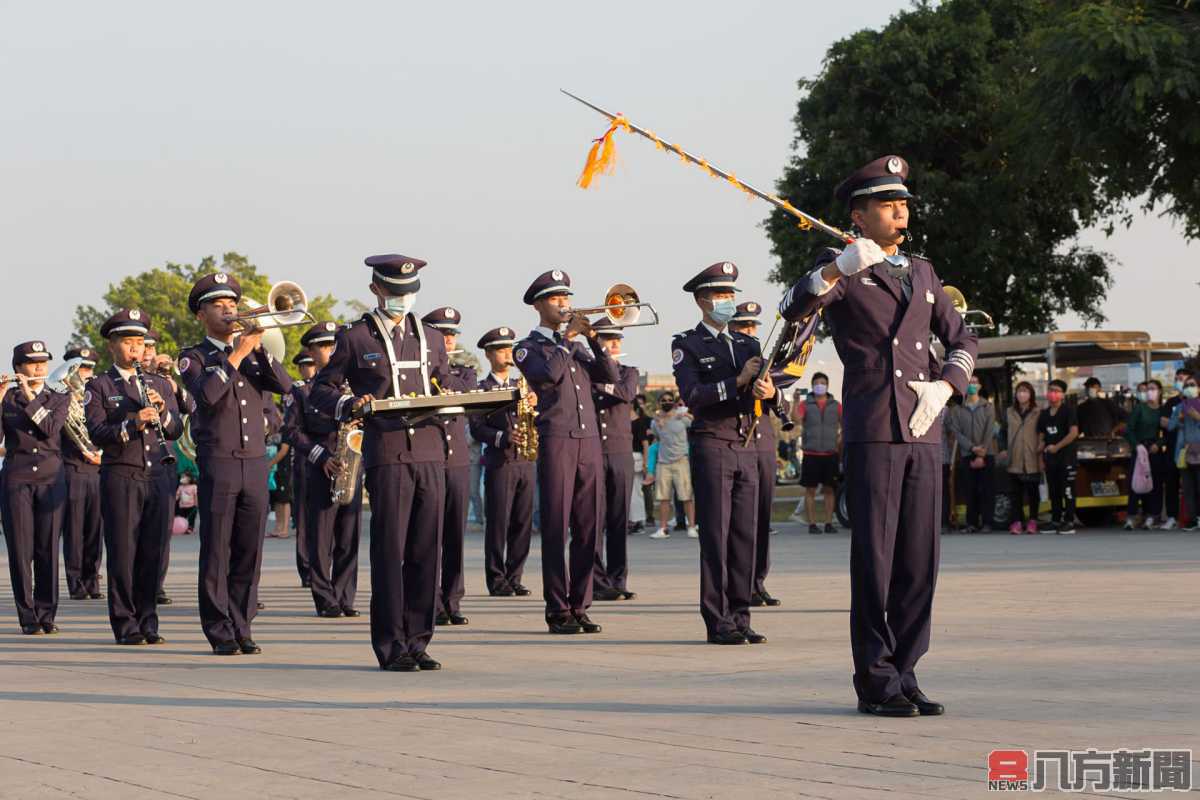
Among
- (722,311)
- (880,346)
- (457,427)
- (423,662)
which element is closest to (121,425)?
(457,427)

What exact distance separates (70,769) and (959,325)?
14.5 feet

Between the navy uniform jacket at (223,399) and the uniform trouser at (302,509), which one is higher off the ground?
the navy uniform jacket at (223,399)

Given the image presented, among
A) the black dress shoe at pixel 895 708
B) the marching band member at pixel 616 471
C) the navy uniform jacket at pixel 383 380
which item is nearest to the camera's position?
the black dress shoe at pixel 895 708

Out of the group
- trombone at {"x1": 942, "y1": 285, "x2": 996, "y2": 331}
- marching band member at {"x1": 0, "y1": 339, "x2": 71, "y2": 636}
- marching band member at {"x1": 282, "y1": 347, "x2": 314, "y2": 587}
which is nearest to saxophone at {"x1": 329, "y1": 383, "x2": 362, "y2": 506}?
marching band member at {"x1": 282, "y1": 347, "x2": 314, "y2": 587}

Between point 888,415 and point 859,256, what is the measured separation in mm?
863

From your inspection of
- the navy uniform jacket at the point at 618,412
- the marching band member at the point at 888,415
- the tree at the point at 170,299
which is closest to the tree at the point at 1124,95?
the navy uniform jacket at the point at 618,412

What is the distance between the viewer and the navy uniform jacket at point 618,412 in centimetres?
1472

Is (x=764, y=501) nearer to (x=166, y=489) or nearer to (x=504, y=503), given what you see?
(x=504, y=503)

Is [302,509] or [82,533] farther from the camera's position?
[82,533]

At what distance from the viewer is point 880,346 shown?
8.22 meters

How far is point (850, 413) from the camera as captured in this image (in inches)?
326

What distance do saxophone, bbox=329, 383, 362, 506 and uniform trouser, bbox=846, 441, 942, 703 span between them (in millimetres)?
7211

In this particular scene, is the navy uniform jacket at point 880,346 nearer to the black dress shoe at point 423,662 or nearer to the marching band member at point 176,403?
the black dress shoe at point 423,662

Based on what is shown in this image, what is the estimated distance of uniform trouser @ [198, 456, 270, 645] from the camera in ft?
37.6
